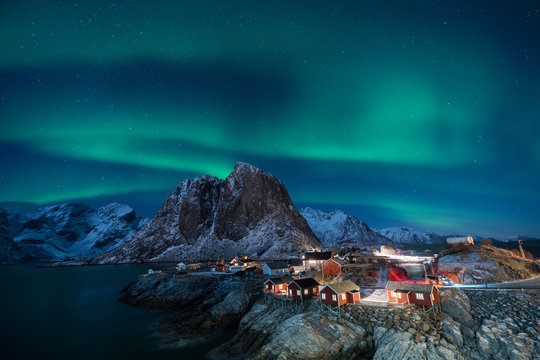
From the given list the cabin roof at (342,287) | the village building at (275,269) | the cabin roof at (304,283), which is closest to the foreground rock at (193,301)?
the village building at (275,269)

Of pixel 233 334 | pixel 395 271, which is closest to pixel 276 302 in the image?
pixel 233 334

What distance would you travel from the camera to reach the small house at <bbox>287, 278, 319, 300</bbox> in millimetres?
35253

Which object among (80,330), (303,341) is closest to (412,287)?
(303,341)

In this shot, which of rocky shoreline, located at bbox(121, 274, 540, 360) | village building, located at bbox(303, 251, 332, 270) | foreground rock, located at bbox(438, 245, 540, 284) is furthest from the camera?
village building, located at bbox(303, 251, 332, 270)

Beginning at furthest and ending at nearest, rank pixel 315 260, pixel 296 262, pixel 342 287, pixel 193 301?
pixel 315 260 → pixel 296 262 → pixel 193 301 → pixel 342 287

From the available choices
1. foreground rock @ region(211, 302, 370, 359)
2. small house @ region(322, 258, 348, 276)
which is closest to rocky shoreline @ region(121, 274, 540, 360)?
foreground rock @ region(211, 302, 370, 359)

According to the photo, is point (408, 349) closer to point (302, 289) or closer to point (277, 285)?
point (302, 289)

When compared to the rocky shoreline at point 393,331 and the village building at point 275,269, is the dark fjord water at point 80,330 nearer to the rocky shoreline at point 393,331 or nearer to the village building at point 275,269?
the rocky shoreline at point 393,331

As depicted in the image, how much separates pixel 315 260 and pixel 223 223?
339 ft

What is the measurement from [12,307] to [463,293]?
285ft

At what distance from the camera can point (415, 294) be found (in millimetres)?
29078

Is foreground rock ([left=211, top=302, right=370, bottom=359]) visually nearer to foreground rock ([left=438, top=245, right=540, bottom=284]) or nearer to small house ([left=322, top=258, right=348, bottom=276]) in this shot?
small house ([left=322, top=258, right=348, bottom=276])

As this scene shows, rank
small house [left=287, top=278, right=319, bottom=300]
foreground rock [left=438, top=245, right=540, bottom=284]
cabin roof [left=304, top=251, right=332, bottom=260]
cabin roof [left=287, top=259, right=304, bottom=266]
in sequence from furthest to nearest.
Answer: cabin roof [left=287, top=259, right=304, bottom=266] < cabin roof [left=304, top=251, right=332, bottom=260] < foreground rock [left=438, top=245, right=540, bottom=284] < small house [left=287, top=278, right=319, bottom=300]

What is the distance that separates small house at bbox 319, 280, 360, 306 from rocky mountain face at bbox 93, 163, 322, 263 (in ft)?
313
